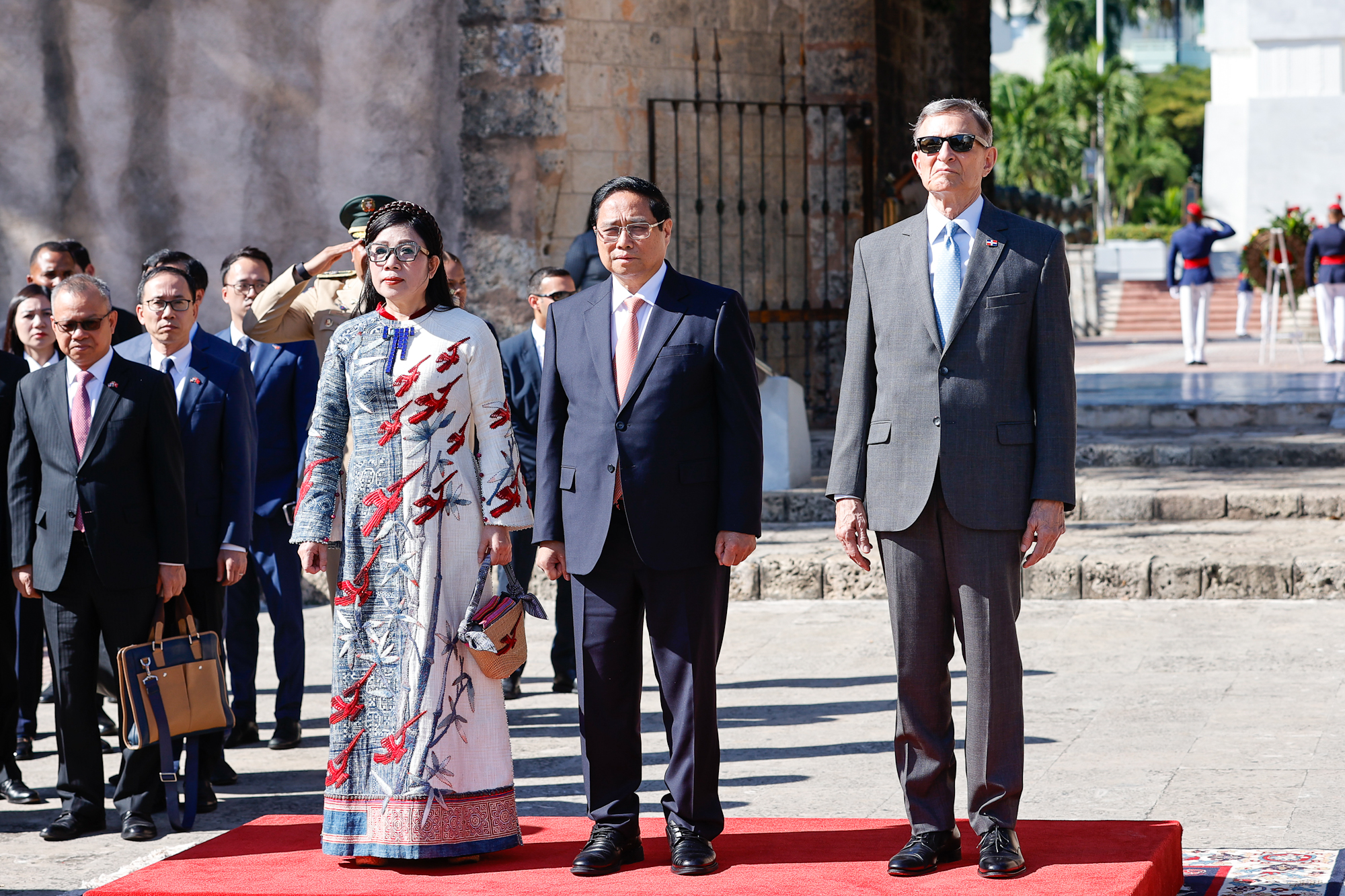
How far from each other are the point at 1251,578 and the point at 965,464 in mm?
4689

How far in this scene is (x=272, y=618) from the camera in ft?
20.9

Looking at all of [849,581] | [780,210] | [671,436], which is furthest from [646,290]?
[780,210]

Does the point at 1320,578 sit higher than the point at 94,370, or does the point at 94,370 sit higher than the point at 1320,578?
the point at 94,370

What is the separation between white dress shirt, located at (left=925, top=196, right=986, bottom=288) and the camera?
3.99 meters

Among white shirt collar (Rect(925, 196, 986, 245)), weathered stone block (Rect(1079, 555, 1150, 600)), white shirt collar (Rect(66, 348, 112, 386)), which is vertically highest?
white shirt collar (Rect(925, 196, 986, 245))

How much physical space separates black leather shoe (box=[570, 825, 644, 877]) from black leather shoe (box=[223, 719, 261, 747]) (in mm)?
2598

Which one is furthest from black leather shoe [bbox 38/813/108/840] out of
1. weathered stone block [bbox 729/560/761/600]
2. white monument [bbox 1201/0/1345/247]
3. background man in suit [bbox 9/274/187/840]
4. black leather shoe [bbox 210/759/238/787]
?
white monument [bbox 1201/0/1345/247]

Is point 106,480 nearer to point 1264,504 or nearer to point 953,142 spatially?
point 953,142

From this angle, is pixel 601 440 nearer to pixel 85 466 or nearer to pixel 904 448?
pixel 904 448

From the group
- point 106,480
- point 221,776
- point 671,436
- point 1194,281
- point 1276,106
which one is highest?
point 1276,106

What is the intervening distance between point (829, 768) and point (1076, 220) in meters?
34.1

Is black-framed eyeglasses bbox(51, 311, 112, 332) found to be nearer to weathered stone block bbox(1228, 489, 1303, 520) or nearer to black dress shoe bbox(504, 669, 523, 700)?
black dress shoe bbox(504, 669, 523, 700)

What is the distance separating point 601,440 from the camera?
4117 millimetres

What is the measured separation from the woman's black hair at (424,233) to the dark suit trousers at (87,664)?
53.9 inches
